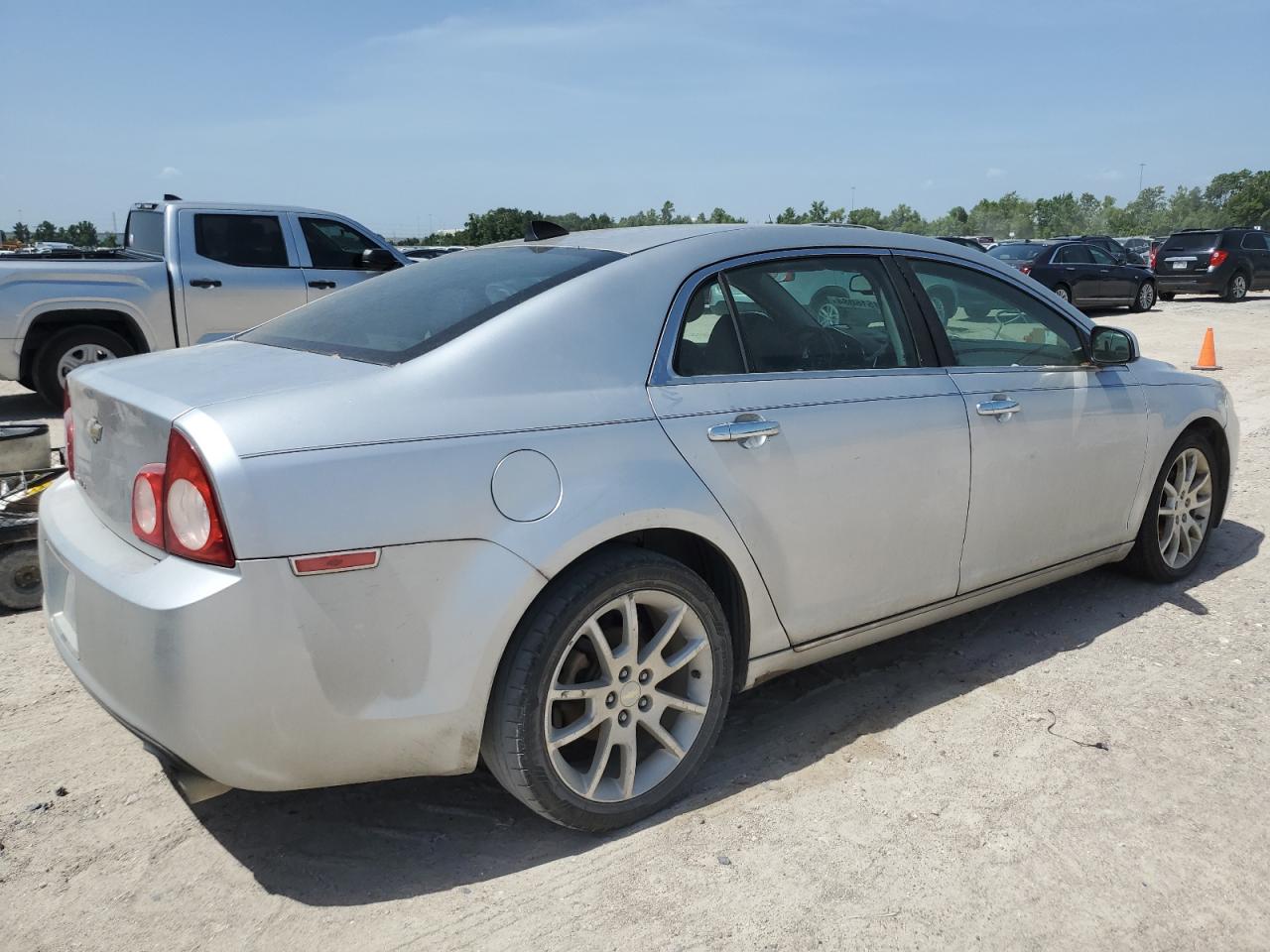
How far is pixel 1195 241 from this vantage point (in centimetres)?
2431

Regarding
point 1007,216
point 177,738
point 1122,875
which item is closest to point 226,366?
point 177,738

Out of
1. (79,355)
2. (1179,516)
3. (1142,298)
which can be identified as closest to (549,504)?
(1179,516)

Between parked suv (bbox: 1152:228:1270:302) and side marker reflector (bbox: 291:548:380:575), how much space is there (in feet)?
81.6

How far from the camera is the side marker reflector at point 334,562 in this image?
2.28 meters

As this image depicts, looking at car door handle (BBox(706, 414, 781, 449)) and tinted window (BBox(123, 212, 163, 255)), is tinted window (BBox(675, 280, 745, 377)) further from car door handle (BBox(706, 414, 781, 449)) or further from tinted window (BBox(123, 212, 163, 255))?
tinted window (BBox(123, 212, 163, 255))

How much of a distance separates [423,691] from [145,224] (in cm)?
929

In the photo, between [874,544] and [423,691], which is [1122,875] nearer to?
[874,544]

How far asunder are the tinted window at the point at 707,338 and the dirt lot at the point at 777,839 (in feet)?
4.09

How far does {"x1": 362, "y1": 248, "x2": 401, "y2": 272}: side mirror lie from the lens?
973 centimetres

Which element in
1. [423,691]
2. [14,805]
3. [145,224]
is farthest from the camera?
[145,224]

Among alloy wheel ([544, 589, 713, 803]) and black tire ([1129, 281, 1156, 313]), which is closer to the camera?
alloy wheel ([544, 589, 713, 803])

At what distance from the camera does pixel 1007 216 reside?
11050 centimetres

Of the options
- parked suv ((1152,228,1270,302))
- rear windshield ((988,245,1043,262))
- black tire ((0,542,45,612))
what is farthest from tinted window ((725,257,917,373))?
parked suv ((1152,228,1270,302))

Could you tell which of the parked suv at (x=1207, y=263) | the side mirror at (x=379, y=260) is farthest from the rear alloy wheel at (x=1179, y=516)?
the parked suv at (x=1207, y=263)
